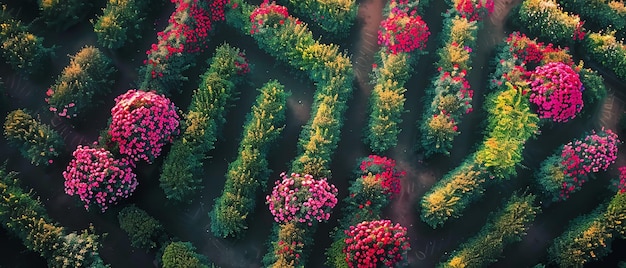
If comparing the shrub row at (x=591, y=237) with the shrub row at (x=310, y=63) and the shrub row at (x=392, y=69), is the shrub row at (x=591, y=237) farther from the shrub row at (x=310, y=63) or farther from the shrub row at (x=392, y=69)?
the shrub row at (x=310, y=63)

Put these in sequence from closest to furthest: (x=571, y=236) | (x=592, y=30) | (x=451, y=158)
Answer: (x=571, y=236) → (x=451, y=158) → (x=592, y=30)

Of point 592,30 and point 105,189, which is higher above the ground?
point 592,30

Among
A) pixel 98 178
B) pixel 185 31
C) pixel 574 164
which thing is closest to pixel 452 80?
pixel 574 164

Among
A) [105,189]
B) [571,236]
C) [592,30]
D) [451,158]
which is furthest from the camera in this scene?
[592,30]

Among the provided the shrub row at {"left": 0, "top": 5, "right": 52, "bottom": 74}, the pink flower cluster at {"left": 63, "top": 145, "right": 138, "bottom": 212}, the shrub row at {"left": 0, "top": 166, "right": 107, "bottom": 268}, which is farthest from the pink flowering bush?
the shrub row at {"left": 0, "top": 5, "right": 52, "bottom": 74}

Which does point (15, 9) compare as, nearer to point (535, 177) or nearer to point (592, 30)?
point (535, 177)

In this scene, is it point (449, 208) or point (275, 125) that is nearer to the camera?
point (449, 208)

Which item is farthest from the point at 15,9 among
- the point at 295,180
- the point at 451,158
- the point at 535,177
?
the point at 535,177
